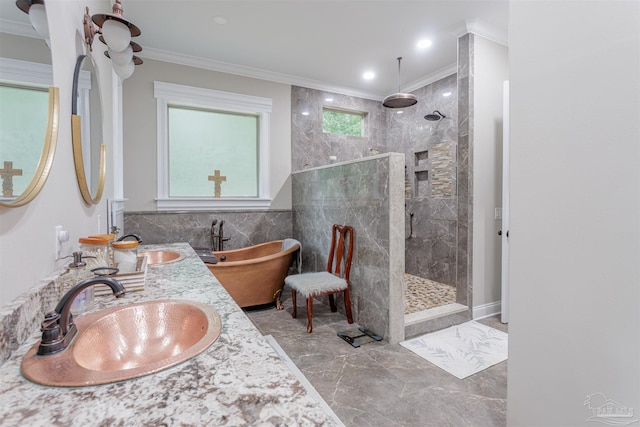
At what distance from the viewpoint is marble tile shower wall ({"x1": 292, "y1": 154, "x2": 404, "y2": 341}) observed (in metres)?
2.50

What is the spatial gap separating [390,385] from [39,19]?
249 centimetres

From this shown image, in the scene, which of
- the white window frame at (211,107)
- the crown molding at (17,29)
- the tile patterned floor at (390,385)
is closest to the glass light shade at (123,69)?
the crown molding at (17,29)

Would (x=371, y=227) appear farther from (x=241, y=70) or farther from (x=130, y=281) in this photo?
(x=241, y=70)

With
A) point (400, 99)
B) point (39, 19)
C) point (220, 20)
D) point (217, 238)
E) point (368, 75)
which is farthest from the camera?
point (368, 75)

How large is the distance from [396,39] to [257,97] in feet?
6.32

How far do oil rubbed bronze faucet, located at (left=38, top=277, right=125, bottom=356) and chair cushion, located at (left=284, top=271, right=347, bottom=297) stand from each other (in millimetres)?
2034

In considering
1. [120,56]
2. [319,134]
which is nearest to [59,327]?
[120,56]

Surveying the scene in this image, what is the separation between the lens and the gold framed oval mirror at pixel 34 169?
738mm

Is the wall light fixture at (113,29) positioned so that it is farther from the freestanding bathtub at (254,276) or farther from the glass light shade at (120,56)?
the freestanding bathtub at (254,276)

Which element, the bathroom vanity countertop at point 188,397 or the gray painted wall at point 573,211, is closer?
the bathroom vanity countertop at point 188,397

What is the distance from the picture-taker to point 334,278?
2955 mm

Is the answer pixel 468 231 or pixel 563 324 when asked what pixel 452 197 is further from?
pixel 563 324

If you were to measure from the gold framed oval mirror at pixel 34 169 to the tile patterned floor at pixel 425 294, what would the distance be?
294 centimetres

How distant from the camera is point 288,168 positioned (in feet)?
14.3
